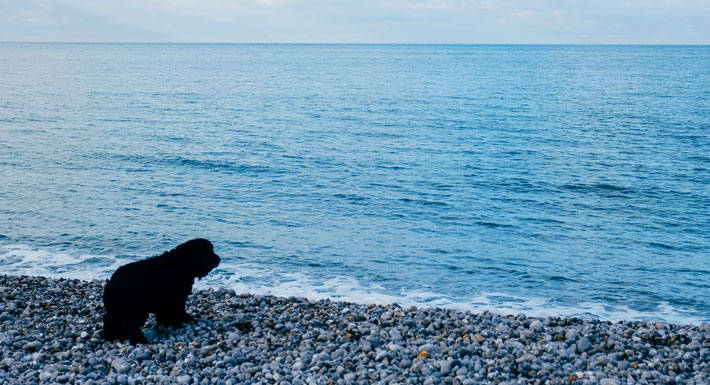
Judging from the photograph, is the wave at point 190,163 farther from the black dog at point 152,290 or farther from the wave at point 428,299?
the black dog at point 152,290

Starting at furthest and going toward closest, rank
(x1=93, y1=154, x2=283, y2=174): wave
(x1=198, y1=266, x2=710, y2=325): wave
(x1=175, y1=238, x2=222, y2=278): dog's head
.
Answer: (x1=93, y1=154, x2=283, y2=174): wave < (x1=198, y1=266, x2=710, y2=325): wave < (x1=175, y1=238, x2=222, y2=278): dog's head

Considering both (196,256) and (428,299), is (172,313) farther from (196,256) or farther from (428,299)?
(428,299)

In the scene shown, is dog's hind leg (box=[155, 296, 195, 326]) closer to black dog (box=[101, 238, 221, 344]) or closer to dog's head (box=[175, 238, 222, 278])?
black dog (box=[101, 238, 221, 344])

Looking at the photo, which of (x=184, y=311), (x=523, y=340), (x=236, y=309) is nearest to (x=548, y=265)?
(x=523, y=340)

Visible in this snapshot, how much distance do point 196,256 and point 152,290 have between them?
89 centimetres

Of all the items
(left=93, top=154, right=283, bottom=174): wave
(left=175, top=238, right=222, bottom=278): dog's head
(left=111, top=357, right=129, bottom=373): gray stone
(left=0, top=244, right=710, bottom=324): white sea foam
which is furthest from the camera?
(left=93, top=154, right=283, bottom=174): wave

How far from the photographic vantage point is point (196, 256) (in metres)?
10.2

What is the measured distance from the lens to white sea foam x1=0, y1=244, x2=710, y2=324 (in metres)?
14.1

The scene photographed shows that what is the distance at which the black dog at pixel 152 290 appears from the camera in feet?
30.9

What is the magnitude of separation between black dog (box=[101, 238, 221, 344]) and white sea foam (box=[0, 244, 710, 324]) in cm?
474

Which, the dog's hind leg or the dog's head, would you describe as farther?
the dog's head

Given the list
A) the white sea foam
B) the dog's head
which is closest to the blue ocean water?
the white sea foam

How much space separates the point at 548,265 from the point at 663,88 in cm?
6094

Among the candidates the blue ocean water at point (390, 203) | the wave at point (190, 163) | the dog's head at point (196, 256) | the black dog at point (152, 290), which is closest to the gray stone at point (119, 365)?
the black dog at point (152, 290)
